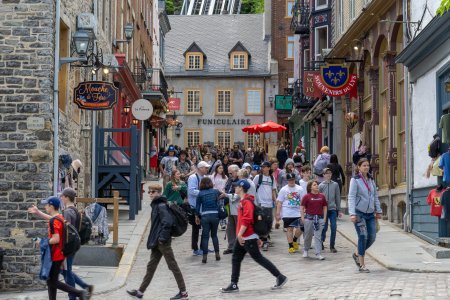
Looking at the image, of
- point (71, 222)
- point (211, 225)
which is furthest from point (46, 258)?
point (211, 225)

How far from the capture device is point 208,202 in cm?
1709

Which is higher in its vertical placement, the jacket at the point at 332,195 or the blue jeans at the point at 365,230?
the jacket at the point at 332,195

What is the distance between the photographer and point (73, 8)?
65.1ft

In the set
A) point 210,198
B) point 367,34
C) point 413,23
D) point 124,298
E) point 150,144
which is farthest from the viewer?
point 150,144

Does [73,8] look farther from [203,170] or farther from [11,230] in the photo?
[11,230]

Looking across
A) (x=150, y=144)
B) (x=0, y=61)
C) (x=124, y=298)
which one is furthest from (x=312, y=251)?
(x=150, y=144)

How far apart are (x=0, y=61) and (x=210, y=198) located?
14.8 ft

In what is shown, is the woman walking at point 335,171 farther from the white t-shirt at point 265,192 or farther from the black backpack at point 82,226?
the black backpack at point 82,226

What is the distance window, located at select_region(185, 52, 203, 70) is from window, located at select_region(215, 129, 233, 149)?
4808 millimetres

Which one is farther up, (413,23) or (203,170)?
(413,23)

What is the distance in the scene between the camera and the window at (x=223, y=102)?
65.5m

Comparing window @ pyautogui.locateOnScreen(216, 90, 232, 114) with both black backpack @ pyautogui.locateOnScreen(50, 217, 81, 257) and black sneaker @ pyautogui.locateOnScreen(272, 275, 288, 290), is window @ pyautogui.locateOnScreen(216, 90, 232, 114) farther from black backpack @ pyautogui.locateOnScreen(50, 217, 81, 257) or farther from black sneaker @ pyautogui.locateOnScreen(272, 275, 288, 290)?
black backpack @ pyautogui.locateOnScreen(50, 217, 81, 257)

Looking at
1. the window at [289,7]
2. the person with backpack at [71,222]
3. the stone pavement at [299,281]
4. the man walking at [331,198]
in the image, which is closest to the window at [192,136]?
the window at [289,7]

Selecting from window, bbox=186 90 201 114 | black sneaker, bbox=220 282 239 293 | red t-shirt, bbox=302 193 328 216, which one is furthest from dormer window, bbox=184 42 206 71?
black sneaker, bbox=220 282 239 293
